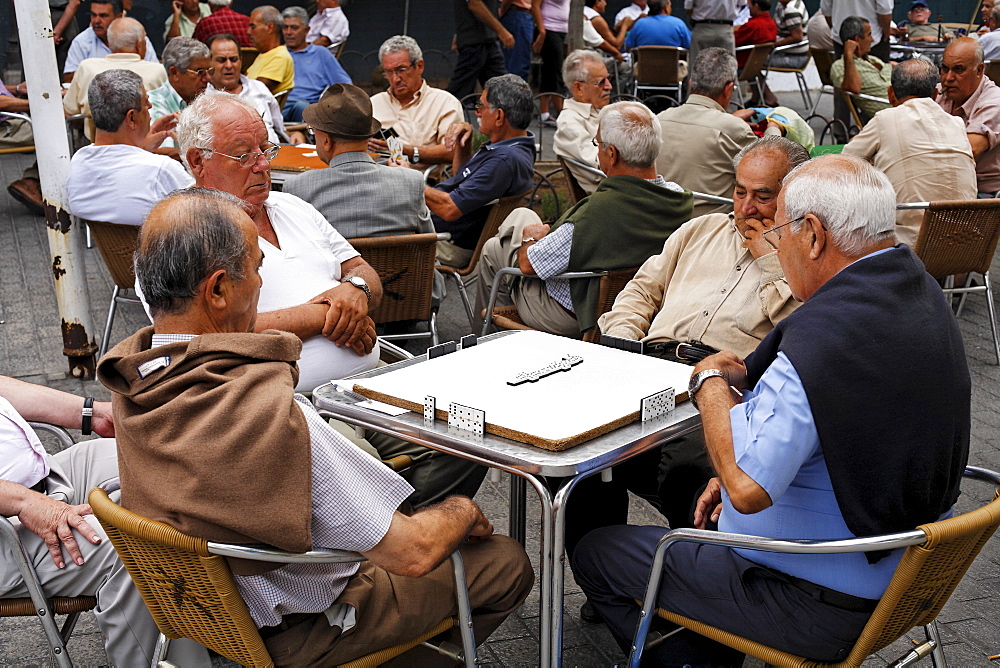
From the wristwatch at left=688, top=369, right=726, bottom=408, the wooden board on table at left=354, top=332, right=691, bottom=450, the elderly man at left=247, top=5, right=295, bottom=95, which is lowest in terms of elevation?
the wooden board on table at left=354, top=332, right=691, bottom=450

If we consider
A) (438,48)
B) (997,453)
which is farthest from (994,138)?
(438,48)

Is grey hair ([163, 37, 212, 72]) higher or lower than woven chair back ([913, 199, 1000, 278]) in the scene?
higher

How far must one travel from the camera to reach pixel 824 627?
217cm

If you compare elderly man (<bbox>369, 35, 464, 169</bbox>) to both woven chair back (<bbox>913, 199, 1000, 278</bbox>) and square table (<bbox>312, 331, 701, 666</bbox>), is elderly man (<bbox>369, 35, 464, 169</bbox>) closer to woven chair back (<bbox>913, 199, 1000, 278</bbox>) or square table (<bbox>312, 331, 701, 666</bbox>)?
woven chair back (<bbox>913, 199, 1000, 278</bbox>)

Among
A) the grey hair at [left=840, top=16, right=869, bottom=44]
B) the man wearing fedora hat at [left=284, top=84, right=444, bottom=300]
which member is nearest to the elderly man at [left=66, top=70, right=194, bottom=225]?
the man wearing fedora hat at [left=284, top=84, right=444, bottom=300]

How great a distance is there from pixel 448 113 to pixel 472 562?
5144mm

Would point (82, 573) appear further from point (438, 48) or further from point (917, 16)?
point (917, 16)

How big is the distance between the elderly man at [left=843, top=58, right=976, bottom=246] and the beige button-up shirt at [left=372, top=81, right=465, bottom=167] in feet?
9.32

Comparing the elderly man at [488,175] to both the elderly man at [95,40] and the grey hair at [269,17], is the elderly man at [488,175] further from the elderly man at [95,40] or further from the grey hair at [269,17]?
the elderly man at [95,40]

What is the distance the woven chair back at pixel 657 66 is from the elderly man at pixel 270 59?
157 inches

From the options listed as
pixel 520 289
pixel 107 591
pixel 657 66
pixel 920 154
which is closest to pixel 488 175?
pixel 520 289

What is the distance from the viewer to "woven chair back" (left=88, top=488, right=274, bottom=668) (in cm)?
191

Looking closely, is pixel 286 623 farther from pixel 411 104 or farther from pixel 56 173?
pixel 411 104

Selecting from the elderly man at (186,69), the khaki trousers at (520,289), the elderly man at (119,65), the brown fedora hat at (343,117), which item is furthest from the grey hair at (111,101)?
the elderly man at (119,65)
